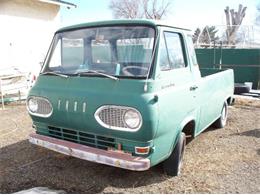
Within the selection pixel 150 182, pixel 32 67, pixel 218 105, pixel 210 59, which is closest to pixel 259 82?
pixel 210 59

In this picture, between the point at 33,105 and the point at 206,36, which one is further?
the point at 206,36

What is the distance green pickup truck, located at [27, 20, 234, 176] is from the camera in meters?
3.34

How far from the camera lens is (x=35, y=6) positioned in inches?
446

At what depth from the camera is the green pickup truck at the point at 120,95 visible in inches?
131

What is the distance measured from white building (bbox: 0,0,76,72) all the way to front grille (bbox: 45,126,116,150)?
7114 mm

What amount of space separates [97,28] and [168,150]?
1.87 m

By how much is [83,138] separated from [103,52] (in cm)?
129

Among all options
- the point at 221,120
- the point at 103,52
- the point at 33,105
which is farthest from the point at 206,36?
the point at 33,105

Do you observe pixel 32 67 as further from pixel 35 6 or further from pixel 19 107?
pixel 19 107

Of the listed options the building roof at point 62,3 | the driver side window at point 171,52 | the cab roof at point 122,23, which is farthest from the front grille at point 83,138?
the building roof at point 62,3

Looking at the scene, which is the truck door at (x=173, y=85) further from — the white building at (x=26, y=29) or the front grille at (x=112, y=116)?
the white building at (x=26, y=29)

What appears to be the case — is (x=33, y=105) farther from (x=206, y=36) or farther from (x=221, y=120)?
(x=206, y=36)

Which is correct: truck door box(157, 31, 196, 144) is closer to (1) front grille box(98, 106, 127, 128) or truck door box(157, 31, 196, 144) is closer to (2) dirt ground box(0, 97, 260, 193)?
(1) front grille box(98, 106, 127, 128)

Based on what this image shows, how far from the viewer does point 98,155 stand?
3.41 meters
